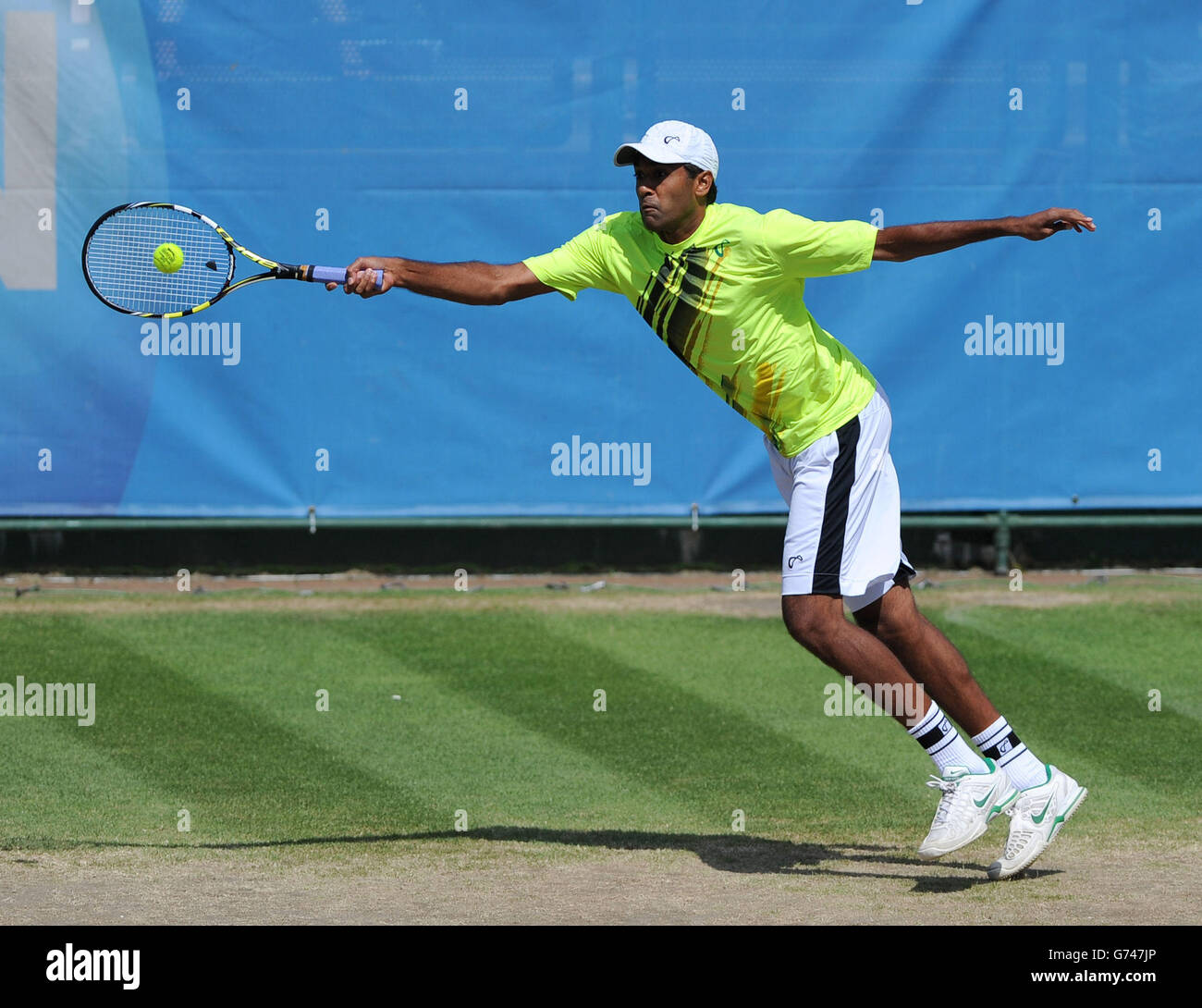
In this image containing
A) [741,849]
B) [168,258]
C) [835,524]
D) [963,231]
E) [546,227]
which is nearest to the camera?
[963,231]

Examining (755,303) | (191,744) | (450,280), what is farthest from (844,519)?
(191,744)

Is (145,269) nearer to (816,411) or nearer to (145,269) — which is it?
(145,269)

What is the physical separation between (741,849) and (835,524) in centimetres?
111

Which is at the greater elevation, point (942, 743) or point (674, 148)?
point (674, 148)

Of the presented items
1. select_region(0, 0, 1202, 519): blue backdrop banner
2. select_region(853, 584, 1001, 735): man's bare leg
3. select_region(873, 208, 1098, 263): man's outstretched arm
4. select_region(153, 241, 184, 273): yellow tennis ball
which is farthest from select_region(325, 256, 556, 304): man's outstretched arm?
select_region(0, 0, 1202, 519): blue backdrop banner

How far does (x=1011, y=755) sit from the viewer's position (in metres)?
5.90

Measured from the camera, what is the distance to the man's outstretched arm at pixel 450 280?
5867 millimetres

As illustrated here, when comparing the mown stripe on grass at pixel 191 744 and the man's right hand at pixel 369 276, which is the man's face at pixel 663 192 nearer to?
the man's right hand at pixel 369 276

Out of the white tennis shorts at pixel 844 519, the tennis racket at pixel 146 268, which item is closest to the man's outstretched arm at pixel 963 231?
the white tennis shorts at pixel 844 519

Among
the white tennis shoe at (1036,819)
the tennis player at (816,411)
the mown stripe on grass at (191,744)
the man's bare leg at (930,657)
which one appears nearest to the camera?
the white tennis shoe at (1036,819)

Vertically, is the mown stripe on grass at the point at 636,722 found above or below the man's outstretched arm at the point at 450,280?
below

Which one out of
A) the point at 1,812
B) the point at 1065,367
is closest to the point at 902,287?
the point at 1065,367

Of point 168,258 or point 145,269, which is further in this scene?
point 145,269

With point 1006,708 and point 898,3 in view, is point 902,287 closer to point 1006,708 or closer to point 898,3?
point 898,3
